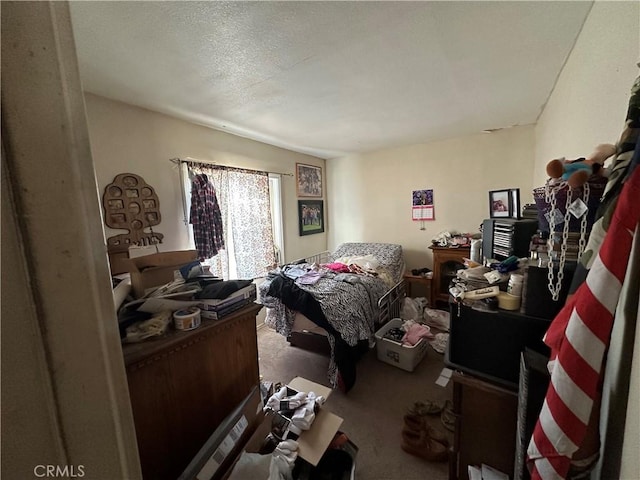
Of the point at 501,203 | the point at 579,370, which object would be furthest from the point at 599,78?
the point at 501,203

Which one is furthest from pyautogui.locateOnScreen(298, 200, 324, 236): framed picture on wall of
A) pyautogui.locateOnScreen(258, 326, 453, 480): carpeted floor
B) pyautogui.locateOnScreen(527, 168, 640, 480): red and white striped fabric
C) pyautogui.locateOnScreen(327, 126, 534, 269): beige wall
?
pyautogui.locateOnScreen(527, 168, 640, 480): red and white striped fabric

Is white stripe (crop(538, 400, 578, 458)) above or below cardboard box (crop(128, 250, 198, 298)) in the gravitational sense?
below

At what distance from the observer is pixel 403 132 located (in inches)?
117

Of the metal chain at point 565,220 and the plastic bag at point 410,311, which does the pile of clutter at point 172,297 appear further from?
the plastic bag at point 410,311

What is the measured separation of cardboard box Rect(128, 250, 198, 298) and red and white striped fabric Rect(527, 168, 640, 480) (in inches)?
52.7

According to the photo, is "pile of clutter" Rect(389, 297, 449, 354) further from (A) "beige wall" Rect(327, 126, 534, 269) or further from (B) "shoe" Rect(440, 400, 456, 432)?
(A) "beige wall" Rect(327, 126, 534, 269)

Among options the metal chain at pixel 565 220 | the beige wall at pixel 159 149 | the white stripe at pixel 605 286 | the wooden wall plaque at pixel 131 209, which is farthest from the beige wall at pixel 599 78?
the wooden wall plaque at pixel 131 209

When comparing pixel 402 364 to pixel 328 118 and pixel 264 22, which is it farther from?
pixel 264 22

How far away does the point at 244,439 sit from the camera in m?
1.04

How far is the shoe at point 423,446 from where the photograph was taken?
1.44 m

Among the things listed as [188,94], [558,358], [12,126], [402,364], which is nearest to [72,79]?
[12,126]

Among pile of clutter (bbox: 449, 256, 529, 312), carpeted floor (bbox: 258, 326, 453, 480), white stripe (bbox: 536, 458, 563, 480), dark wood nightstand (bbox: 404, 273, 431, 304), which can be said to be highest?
pile of clutter (bbox: 449, 256, 529, 312)

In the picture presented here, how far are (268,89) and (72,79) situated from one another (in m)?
1.70

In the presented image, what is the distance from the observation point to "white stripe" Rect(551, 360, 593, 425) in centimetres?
53
